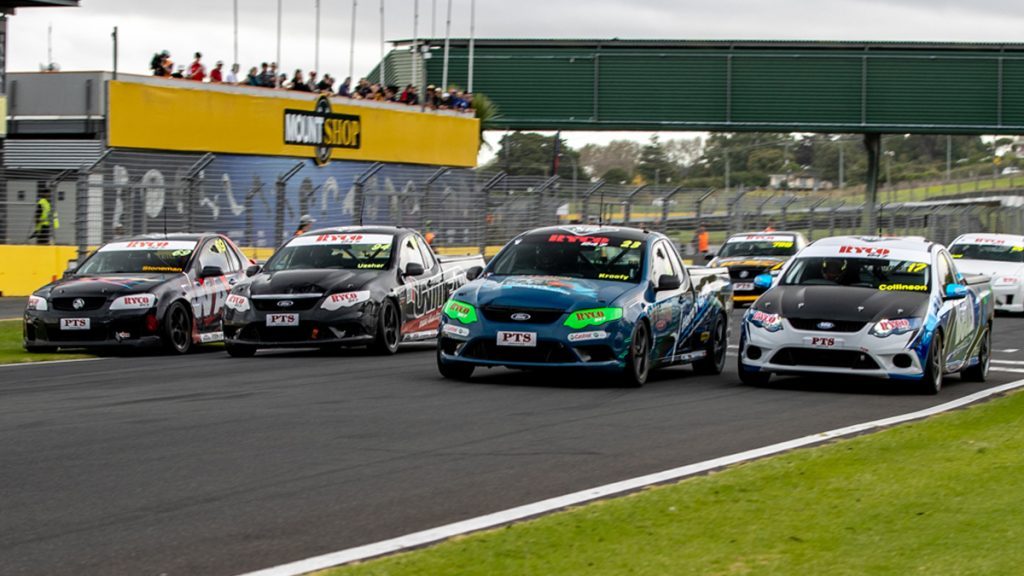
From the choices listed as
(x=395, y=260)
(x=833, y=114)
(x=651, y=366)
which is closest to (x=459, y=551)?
(x=651, y=366)

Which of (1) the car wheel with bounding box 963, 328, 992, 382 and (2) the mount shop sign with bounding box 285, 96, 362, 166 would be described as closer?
(1) the car wheel with bounding box 963, 328, 992, 382

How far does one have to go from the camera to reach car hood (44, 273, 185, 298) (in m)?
17.9

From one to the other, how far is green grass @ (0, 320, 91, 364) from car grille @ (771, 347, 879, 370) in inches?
314

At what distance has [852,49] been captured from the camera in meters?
64.8

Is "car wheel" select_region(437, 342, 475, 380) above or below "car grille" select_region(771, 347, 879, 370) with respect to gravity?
below

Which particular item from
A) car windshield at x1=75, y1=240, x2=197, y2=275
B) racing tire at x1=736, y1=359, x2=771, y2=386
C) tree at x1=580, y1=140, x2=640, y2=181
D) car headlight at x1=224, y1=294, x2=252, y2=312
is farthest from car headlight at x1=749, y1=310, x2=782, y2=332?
tree at x1=580, y1=140, x2=640, y2=181

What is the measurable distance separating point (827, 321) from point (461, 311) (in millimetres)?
3187

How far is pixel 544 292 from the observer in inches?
543

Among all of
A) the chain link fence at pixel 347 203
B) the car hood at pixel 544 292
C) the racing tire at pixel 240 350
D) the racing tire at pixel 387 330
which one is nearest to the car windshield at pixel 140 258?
the racing tire at pixel 240 350

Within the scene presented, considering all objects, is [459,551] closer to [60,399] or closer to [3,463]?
[3,463]

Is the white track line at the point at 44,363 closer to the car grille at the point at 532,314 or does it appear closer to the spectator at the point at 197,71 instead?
the car grille at the point at 532,314

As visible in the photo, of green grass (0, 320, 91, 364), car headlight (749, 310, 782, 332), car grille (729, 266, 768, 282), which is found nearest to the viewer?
car headlight (749, 310, 782, 332)

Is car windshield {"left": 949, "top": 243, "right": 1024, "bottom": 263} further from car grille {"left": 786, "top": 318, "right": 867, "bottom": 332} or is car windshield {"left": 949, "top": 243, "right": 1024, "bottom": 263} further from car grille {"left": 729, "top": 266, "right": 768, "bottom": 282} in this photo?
car grille {"left": 786, "top": 318, "right": 867, "bottom": 332}

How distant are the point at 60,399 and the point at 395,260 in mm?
6378
